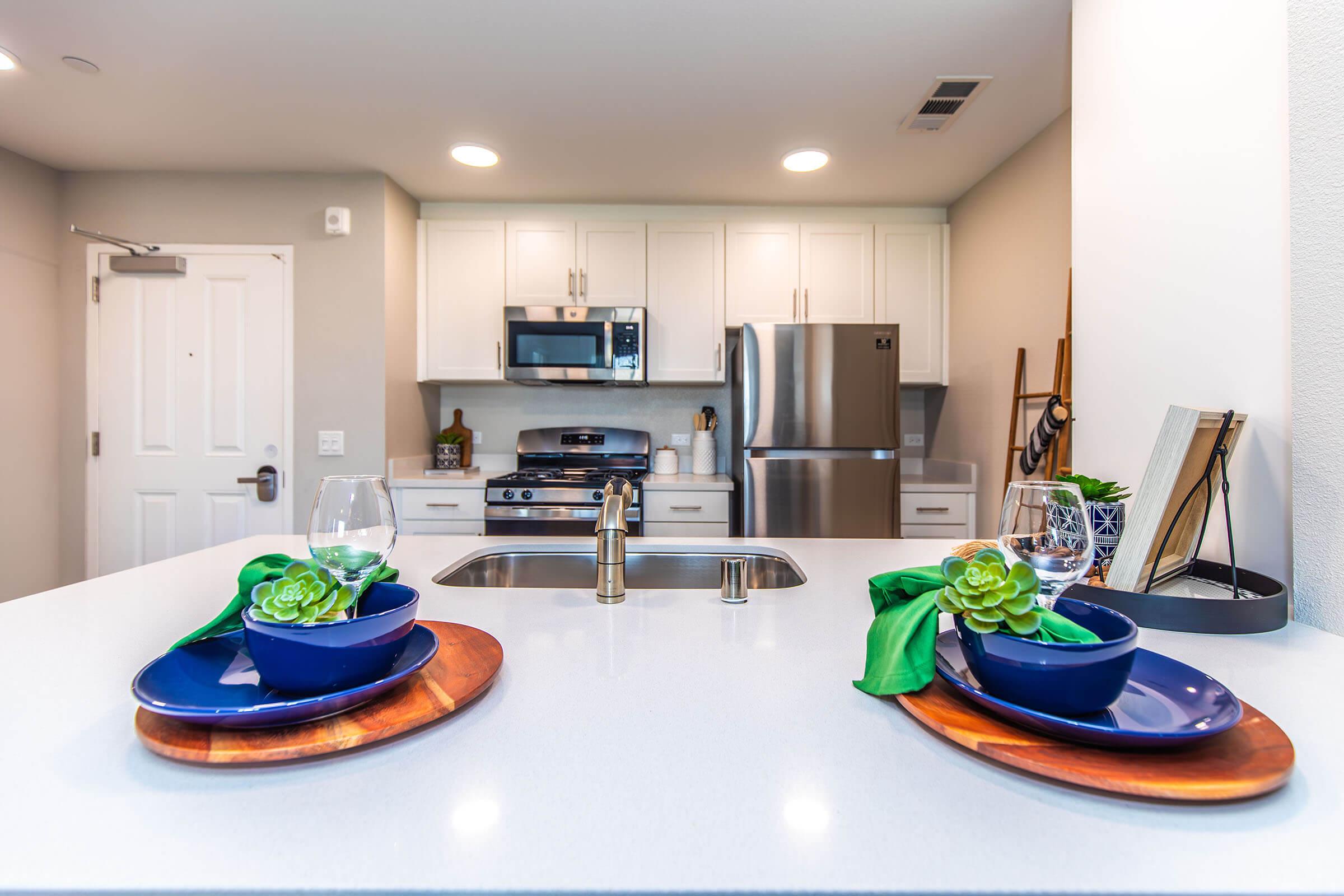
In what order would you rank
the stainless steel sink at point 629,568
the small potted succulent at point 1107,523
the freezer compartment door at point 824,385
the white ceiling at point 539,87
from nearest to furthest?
the small potted succulent at point 1107,523, the stainless steel sink at point 629,568, the white ceiling at point 539,87, the freezer compartment door at point 824,385

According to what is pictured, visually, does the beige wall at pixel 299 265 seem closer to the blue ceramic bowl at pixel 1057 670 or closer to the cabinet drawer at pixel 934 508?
the cabinet drawer at pixel 934 508

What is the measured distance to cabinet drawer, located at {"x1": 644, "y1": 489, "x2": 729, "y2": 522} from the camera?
3.08 metres

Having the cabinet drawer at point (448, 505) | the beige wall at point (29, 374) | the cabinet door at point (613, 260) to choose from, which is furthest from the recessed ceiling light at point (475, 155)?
the beige wall at point (29, 374)

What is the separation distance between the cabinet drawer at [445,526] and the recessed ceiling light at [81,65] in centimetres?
200

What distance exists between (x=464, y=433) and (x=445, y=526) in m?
0.67

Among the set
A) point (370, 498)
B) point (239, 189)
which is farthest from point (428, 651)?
point (239, 189)

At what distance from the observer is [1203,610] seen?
→ 89 cm

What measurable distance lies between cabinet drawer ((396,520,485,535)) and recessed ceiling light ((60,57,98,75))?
→ 200cm

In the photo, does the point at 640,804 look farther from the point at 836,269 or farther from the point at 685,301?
the point at 836,269

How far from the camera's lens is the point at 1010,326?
8.95 ft

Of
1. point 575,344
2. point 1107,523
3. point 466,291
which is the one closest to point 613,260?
point 575,344

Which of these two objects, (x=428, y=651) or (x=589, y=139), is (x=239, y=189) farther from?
(x=428, y=651)

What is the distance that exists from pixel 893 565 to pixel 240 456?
3059 mm

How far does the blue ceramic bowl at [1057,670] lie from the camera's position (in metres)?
0.52
